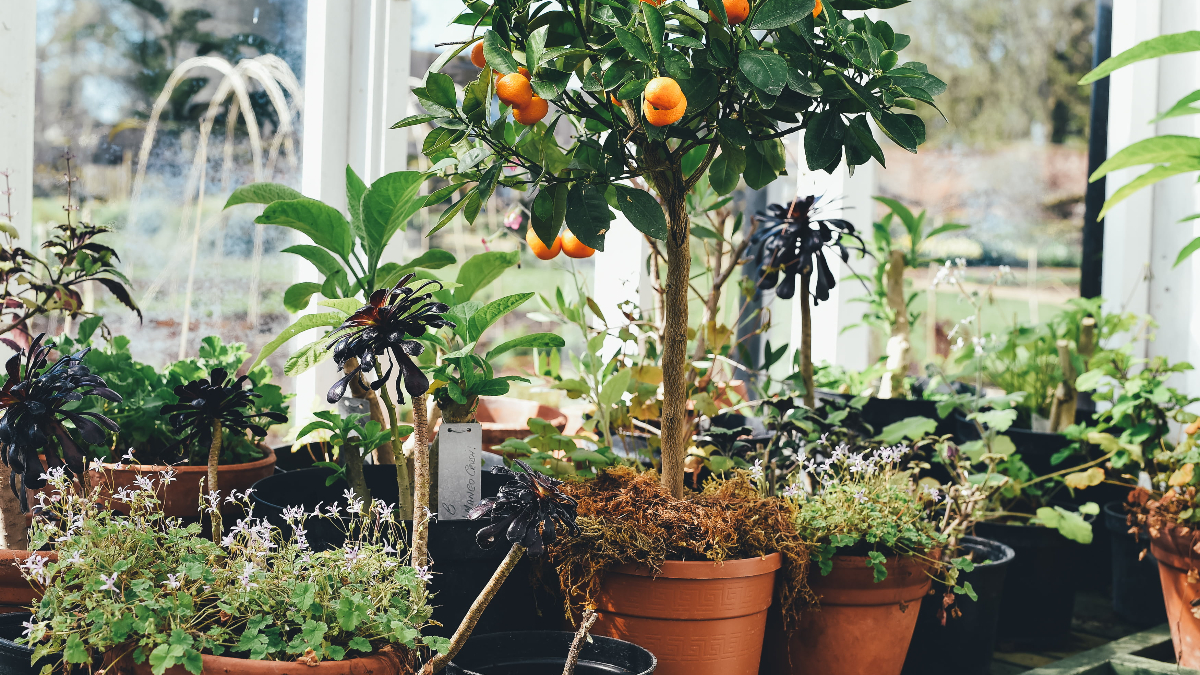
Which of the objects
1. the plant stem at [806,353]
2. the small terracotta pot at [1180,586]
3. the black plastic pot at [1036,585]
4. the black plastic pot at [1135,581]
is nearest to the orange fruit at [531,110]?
the plant stem at [806,353]

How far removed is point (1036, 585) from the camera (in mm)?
2066

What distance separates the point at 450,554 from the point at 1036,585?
137cm

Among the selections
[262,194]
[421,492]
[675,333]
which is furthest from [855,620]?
[262,194]

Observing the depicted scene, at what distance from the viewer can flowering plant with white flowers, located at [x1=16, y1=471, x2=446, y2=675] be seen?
101 centimetres

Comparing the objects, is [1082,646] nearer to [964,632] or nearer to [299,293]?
[964,632]

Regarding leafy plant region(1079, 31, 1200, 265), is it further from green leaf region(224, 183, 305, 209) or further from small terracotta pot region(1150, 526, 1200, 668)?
green leaf region(224, 183, 305, 209)

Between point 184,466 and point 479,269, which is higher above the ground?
point 479,269

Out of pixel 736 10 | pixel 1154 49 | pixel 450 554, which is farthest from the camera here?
pixel 1154 49

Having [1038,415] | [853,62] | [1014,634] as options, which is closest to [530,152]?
[853,62]

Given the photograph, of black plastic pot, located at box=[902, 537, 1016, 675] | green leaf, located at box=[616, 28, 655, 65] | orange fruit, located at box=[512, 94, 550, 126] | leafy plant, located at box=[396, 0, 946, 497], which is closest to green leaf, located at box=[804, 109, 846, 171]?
leafy plant, located at box=[396, 0, 946, 497]

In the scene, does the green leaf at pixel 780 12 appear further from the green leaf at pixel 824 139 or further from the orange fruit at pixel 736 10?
the green leaf at pixel 824 139

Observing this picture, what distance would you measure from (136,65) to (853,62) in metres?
1.37

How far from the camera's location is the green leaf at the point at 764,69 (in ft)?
3.43

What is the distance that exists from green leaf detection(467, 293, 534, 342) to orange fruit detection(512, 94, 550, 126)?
269 millimetres
